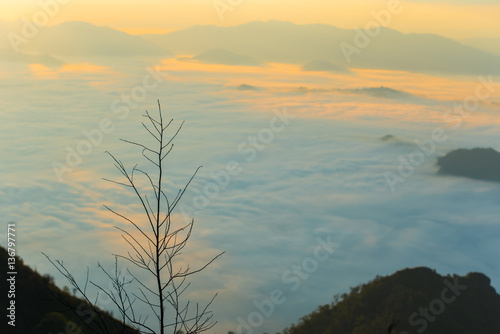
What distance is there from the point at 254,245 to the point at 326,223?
31.1 metres

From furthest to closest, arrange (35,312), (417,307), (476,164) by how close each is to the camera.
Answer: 1. (476,164)
2. (417,307)
3. (35,312)

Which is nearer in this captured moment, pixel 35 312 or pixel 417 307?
pixel 35 312

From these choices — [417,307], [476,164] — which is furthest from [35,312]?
[476,164]

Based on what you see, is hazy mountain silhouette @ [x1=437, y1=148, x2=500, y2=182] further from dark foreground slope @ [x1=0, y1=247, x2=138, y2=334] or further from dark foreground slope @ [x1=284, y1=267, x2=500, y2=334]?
dark foreground slope @ [x1=0, y1=247, x2=138, y2=334]

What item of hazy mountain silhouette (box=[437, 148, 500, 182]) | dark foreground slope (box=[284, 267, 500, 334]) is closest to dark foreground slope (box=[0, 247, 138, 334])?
dark foreground slope (box=[284, 267, 500, 334])

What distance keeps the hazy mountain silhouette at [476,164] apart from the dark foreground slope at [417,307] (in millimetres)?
142868

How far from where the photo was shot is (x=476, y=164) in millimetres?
185375

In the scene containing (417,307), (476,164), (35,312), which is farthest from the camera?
(476,164)

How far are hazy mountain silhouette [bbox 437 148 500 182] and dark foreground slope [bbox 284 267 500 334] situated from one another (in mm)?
142868

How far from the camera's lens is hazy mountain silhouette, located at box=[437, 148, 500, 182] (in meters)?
184

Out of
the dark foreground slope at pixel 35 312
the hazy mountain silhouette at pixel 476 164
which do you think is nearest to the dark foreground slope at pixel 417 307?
the dark foreground slope at pixel 35 312

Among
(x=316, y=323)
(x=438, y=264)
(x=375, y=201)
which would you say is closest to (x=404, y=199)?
(x=375, y=201)

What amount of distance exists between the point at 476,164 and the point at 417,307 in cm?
15470

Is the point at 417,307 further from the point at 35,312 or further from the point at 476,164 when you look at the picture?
the point at 476,164
